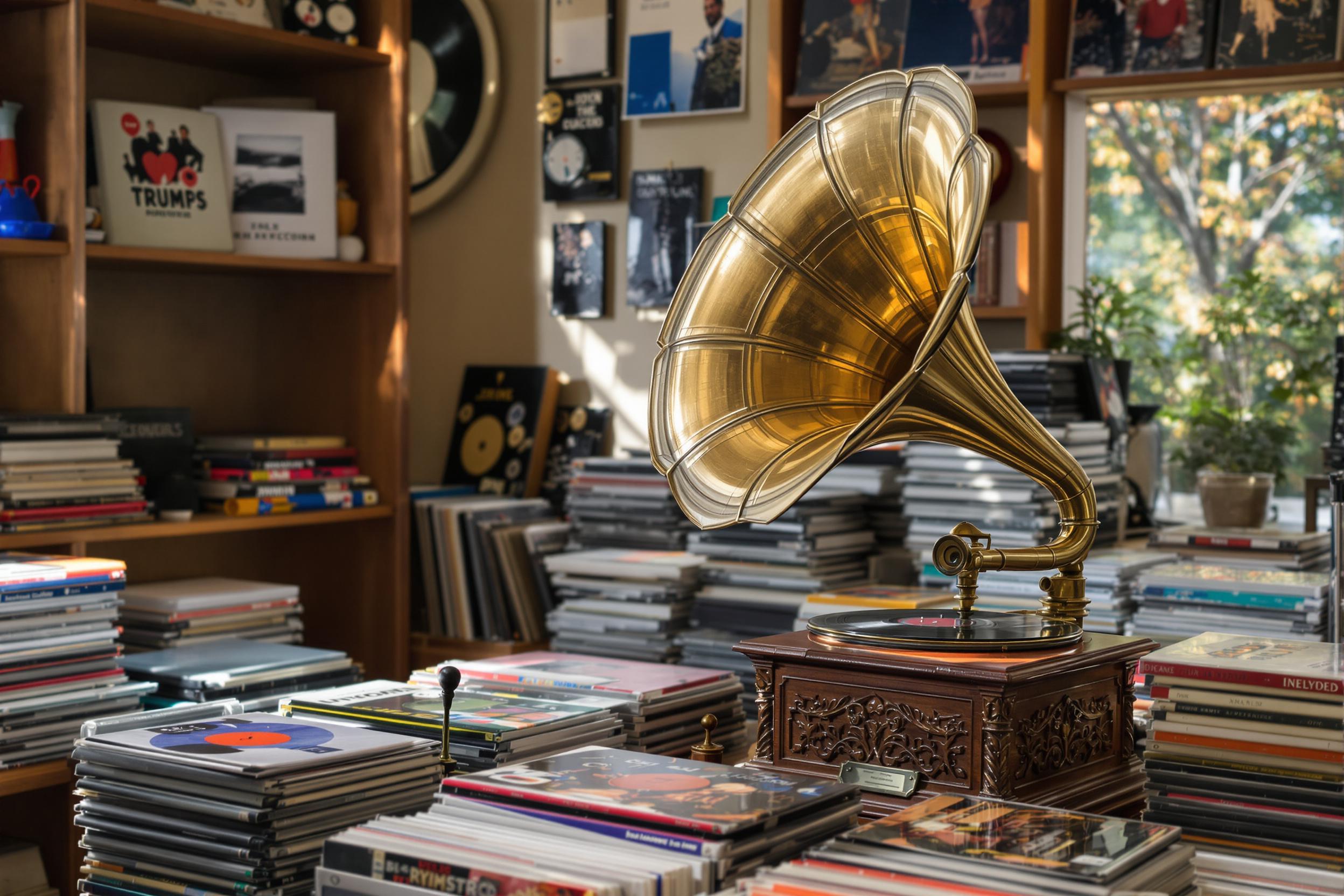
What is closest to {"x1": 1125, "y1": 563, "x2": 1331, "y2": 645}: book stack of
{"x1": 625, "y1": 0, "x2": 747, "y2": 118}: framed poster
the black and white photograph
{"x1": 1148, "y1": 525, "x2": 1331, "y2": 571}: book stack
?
{"x1": 1148, "y1": 525, "x2": 1331, "y2": 571}: book stack

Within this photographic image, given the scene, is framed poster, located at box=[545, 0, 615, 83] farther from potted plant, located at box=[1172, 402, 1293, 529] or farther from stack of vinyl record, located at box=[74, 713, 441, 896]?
stack of vinyl record, located at box=[74, 713, 441, 896]

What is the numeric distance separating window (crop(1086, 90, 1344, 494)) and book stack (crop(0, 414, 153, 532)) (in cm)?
249

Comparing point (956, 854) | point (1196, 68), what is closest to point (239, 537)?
point (1196, 68)

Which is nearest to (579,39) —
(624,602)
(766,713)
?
(624,602)

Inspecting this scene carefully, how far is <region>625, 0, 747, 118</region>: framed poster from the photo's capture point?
3.06 m

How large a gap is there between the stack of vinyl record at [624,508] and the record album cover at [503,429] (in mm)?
287

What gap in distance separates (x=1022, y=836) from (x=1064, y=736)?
0.36 m

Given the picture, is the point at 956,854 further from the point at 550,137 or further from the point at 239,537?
the point at 550,137

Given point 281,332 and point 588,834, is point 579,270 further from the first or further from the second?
point 588,834

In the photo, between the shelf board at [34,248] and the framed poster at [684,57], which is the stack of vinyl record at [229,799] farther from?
the framed poster at [684,57]

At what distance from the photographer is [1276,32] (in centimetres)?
254

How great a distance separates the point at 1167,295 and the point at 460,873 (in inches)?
161

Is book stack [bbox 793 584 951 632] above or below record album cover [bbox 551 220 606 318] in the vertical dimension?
below

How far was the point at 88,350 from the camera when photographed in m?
2.78
